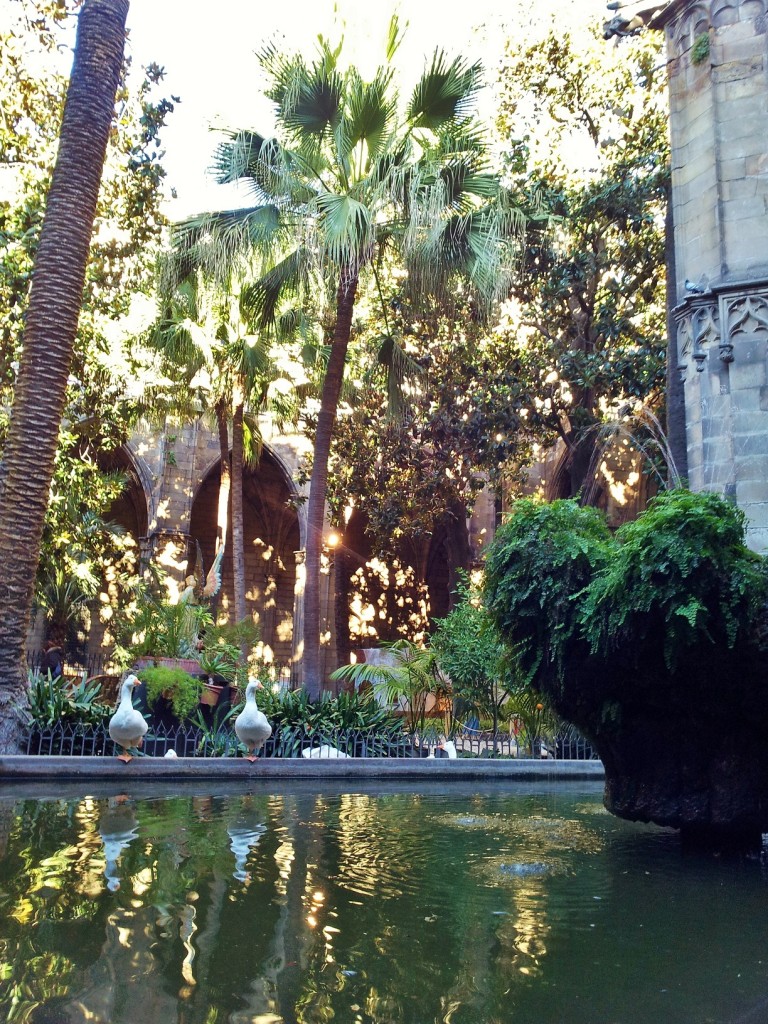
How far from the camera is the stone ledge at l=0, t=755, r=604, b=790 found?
27.4ft

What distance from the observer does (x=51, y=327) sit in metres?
9.34

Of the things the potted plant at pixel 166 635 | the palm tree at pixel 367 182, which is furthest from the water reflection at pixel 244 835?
the palm tree at pixel 367 182

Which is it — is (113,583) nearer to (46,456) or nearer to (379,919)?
(46,456)

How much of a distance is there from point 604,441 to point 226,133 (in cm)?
703

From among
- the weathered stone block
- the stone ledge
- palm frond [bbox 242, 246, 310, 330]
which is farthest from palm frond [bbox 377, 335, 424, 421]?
the weathered stone block

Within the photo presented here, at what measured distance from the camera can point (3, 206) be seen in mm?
13398

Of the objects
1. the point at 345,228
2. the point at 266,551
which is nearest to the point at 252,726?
the point at 345,228

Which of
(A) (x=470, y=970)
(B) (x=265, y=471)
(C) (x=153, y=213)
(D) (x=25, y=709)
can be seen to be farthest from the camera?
(B) (x=265, y=471)

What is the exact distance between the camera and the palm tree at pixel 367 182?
1201 centimetres

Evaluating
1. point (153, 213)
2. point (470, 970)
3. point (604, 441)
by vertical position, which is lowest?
point (470, 970)

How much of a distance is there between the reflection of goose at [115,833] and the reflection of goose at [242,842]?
0.55 metres

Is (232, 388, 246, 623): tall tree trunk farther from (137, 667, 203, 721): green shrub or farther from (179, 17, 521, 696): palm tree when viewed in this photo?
(137, 667, 203, 721): green shrub

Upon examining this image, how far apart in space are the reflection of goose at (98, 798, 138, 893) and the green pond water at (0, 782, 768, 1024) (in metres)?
0.02

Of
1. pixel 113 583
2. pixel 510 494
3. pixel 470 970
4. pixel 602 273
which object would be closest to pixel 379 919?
pixel 470 970
